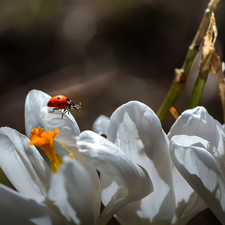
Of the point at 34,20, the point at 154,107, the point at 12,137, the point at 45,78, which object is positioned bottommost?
the point at 154,107

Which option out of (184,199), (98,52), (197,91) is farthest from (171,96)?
(98,52)

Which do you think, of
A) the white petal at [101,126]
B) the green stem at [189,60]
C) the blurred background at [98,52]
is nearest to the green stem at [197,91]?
the green stem at [189,60]

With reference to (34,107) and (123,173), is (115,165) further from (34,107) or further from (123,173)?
(34,107)

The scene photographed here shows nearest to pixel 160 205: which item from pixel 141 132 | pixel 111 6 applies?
pixel 141 132

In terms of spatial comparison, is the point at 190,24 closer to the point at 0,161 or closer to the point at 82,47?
the point at 82,47

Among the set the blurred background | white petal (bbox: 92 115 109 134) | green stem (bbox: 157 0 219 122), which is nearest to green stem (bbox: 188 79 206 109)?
green stem (bbox: 157 0 219 122)

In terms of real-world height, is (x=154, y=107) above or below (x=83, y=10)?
below

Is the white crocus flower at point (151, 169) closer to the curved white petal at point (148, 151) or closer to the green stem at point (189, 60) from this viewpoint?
the curved white petal at point (148, 151)
